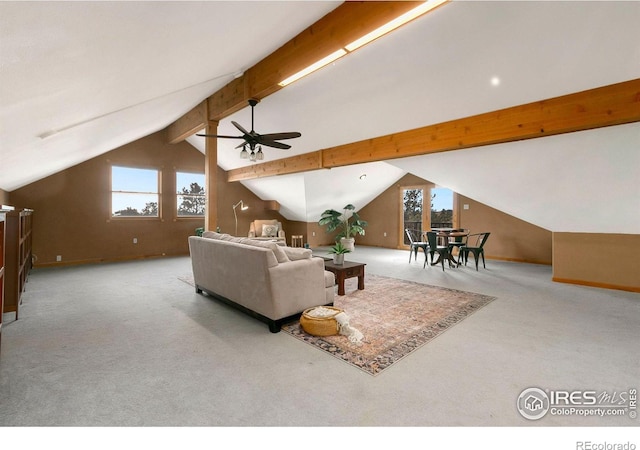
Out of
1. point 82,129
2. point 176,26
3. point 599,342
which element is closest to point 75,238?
point 82,129

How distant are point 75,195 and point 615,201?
31.1ft

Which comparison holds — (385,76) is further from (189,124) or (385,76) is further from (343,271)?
(189,124)

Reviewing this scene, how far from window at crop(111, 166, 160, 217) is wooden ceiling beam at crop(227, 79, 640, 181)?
208 inches

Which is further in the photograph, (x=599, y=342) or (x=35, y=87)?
(x=599, y=342)

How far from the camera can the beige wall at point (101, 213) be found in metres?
6.09

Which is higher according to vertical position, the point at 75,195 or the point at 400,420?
the point at 75,195

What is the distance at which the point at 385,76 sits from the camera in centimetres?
352

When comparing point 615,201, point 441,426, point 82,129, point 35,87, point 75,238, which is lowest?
point 441,426

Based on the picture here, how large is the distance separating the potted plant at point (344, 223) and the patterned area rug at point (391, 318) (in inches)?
157

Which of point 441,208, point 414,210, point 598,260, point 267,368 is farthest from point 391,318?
point 414,210

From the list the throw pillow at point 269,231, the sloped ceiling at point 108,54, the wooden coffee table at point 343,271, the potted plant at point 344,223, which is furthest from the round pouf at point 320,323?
the potted plant at point 344,223

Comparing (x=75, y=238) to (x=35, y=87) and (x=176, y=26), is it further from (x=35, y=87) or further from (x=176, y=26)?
(x=176, y=26)

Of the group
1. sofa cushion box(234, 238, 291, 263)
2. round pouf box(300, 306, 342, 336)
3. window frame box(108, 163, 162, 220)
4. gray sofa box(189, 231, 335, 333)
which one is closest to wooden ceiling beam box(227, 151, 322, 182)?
window frame box(108, 163, 162, 220)

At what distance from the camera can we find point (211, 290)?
3.81 metres
